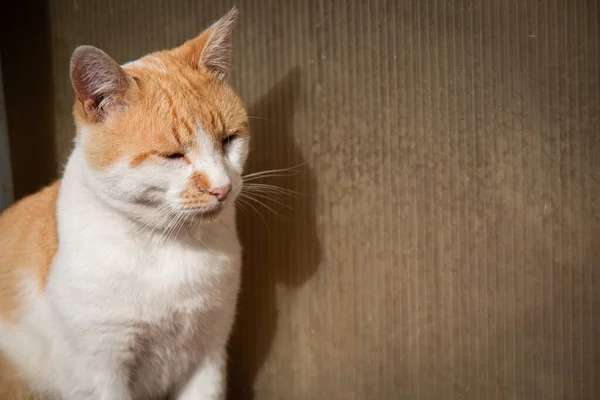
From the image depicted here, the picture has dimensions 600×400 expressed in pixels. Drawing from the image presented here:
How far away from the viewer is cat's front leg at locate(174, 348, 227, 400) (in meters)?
1.29

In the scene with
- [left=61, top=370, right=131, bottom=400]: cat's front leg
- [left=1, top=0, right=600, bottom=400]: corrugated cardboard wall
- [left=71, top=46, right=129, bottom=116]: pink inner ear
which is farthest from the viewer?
[left=1, top=0, right=600, bottom=400]: corrugated cardboard wall

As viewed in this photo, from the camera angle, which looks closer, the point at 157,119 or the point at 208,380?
the point at 157,119

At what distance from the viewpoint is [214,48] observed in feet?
3.93

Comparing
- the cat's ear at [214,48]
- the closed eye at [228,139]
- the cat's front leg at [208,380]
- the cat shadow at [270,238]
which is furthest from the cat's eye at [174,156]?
the cat's front leg at [208,380]

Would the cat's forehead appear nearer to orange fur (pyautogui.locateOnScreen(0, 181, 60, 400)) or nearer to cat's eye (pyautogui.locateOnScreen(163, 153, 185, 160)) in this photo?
cat's eye (pyautogui.locateOnScreen(163, 153, 185, 160))

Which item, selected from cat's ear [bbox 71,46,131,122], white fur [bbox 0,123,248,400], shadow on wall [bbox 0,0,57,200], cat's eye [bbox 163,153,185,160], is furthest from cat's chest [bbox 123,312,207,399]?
shadow on wall [bbox 0,0,57,200]

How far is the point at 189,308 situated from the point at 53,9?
997mm

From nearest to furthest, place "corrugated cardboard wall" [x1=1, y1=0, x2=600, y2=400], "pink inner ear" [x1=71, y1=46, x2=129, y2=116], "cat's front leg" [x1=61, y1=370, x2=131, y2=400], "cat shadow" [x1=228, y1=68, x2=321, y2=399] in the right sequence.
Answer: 1. "pink inner ear" [x1=71, y1=46, x2=129, y2=116]
2. "cat's front leg" [x1=61, y1=370, x2=131, y2=400]
3. "corrugated cardboard wall" [x1=1, y1=0, x2=600, y2=400]
4. "cat shadow" [x1=228, y1=68, x2=321, y2=399]

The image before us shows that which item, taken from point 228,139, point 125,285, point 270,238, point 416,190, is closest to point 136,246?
point 125,285

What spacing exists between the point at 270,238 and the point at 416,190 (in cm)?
42

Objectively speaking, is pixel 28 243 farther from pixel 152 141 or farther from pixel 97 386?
pixel 152 141

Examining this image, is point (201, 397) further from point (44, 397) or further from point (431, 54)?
point (431, 54)

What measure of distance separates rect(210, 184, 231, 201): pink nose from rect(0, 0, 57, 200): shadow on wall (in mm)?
870

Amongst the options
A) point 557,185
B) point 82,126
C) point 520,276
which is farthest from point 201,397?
point 557,185
